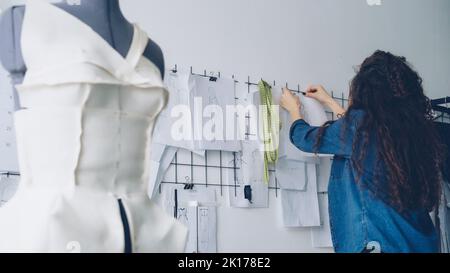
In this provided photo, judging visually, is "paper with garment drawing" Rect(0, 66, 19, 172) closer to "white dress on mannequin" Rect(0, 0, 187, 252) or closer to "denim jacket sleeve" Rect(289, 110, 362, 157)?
"white dress on mannequin" Rect(0, 0, 187, 252)

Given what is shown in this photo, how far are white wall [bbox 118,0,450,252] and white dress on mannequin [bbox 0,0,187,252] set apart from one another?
65 cm

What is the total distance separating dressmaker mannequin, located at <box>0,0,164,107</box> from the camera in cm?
71

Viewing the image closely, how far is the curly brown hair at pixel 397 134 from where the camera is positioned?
4.67ft

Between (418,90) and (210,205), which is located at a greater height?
(418,90)

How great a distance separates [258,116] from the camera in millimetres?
1568

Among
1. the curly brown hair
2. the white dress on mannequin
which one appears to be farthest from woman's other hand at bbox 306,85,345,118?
the white dress on mannequin

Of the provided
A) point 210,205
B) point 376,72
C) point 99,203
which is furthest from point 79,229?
point 376,72

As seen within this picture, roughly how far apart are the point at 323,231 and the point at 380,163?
0.34 metres

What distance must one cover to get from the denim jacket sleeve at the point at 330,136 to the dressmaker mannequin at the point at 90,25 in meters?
0.77

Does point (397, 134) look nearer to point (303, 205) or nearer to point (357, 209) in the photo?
point (357, 209)

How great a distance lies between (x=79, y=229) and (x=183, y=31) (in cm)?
88

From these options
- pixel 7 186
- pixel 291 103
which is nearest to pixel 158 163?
pixel 7 186

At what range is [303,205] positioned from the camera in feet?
5.32
